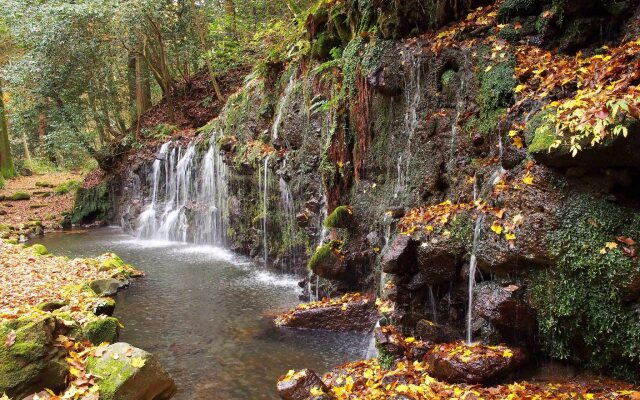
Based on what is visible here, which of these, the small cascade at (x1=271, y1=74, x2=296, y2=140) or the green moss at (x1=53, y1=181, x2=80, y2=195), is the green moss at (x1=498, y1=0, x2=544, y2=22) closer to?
the small cascade at (x1=271, y1=74, x2=296, y2=140)

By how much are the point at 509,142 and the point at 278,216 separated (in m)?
7.20

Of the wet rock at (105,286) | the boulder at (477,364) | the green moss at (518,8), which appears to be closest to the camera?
the boulder at (477,364)

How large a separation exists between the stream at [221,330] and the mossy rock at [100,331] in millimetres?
826

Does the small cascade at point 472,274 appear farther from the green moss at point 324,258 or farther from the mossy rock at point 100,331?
the mossy rock at point 100,331

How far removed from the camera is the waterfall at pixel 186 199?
48.8ft

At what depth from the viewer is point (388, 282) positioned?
6531mm

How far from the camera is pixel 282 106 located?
12078 mm

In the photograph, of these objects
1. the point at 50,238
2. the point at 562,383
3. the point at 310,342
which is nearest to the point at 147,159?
the point at 50,238

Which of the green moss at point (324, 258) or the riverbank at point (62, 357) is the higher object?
the green moss at point (324, 258)

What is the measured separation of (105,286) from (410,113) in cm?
741

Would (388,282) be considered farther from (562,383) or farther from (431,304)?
(562,383)

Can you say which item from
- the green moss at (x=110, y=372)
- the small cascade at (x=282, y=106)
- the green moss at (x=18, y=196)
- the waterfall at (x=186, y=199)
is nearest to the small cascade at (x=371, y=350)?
the green moss at (x=110, y=372)

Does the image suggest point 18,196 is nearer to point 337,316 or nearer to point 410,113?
point 337,316

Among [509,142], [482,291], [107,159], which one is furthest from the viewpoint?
[107,159]
